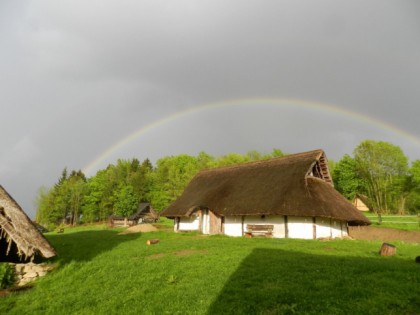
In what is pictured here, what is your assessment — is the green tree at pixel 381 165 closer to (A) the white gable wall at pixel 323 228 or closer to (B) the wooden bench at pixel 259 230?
(A) the white gable wall at pixel 323 228

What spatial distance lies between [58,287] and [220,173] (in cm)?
2839

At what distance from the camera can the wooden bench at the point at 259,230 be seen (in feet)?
84.4

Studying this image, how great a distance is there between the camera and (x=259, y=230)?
26.4 meters

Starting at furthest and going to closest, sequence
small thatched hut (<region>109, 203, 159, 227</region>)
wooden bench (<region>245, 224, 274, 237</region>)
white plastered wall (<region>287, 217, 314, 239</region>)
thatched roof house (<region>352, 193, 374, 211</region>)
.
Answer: thatched roof house (<region>352, 193, 374, 211</region>) → small thatched hut (<region>109, 203, 159, 227</region>) → wooden bench (<region>245, 224, 274, 237</region>) → white plastered wall (<region>287, 217, 314, 239</region>)

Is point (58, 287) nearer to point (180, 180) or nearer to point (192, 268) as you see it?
point (192, 268)

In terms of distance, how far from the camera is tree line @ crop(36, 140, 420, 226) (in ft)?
194

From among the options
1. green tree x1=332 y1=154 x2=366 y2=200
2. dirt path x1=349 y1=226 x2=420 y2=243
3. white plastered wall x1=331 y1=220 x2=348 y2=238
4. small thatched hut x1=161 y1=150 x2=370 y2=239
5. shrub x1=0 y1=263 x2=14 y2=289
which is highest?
green tree x1=332 y1=154 x2=366 y2=200

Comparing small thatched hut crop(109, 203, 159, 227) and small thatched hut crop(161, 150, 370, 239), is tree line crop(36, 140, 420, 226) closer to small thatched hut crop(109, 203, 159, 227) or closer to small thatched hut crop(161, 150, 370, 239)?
small thatched hut crop(109, 203, 159, 227)

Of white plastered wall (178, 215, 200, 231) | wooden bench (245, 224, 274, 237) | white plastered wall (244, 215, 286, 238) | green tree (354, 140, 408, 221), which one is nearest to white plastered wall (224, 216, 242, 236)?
wooden bench (245, 224, 274, 237)

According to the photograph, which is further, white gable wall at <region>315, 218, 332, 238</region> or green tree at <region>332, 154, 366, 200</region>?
green tree at <region>332, 154, 366, 200</region>

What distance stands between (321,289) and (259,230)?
17671 mm

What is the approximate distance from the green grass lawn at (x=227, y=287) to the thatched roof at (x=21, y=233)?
1382 mm

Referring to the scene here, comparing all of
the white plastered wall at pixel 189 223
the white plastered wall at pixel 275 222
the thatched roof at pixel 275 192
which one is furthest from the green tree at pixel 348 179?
the white plastered wall at pixel 275 222

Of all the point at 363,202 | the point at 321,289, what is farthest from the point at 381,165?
the point at 321,289
